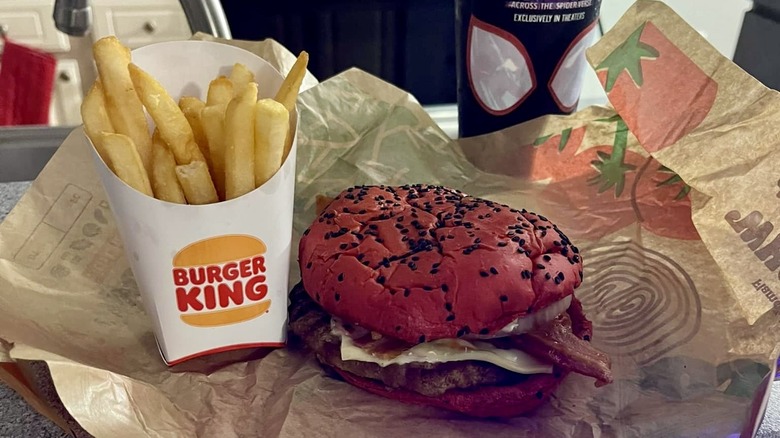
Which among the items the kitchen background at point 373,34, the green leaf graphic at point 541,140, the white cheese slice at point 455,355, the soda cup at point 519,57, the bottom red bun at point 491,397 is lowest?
the kitchen background at point 373,34

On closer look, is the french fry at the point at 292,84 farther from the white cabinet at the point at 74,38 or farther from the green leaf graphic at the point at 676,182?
the white cabinet at the point at 74,38

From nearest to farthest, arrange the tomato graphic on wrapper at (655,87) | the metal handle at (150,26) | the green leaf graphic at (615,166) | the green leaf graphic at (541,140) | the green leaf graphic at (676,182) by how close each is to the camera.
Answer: the tomato graphic on wrapper at (655,87)
the green leaf graphic at (676,182)
the green leaf graphic at (615,166)
the green leaf graphic at (541,140)
the metal handle at (150,26)

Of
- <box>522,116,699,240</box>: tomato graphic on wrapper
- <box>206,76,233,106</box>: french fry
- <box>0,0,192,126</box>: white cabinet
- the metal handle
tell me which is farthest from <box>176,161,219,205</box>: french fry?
the metal handle

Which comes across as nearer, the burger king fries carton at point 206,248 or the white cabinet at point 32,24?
the burger king fries carton at point 206,248

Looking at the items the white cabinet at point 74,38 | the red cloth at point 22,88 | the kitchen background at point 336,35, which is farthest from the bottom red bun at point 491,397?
the white cabinet at point 74,38

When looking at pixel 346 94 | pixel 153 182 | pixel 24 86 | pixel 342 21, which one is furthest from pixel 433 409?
pixel 24 86

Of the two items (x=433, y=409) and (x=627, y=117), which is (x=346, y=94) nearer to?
(x=627, y=117)
